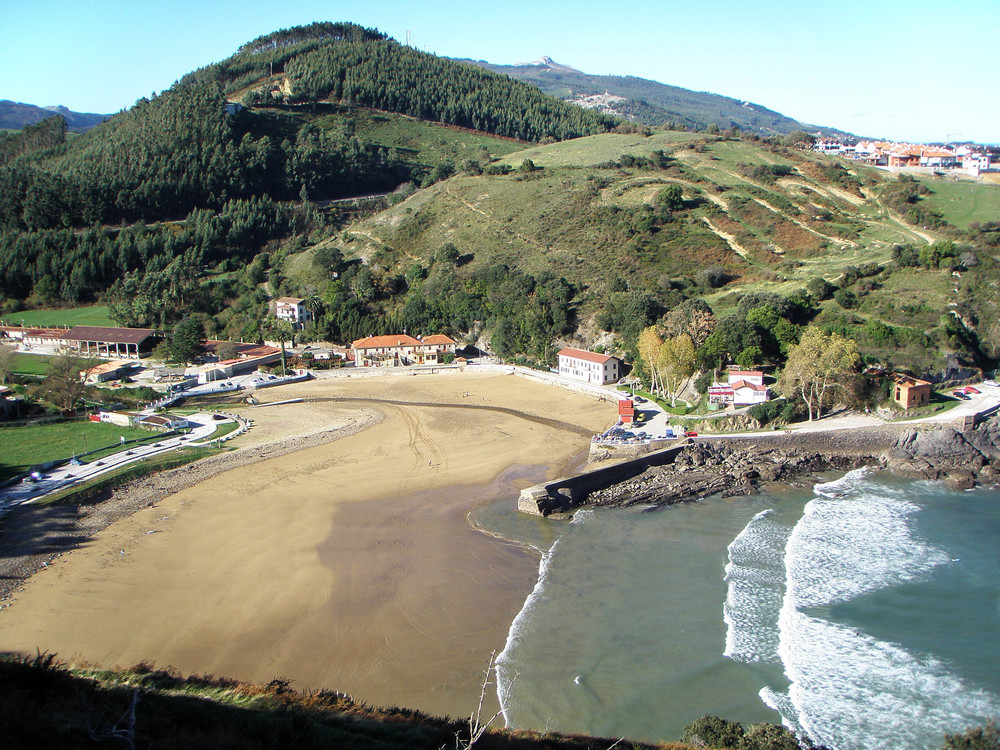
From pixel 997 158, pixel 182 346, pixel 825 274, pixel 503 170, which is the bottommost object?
pixel 182 346

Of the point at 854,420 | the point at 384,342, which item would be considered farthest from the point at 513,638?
the point at 384,342

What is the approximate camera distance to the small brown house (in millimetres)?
29984

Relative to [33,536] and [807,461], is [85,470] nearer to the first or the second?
[33,536]

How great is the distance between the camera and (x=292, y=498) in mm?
24453

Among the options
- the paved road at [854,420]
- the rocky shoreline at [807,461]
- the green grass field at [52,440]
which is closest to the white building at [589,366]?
the paved road at [854,420]

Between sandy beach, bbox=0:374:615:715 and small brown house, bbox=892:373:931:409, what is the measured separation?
531 inches

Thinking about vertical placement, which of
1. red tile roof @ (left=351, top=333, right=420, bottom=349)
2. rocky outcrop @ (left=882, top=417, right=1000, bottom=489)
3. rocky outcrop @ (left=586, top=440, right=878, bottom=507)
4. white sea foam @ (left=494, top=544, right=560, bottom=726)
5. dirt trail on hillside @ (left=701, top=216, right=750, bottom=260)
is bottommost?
white sea foam @ (left=494, top=544, right=560, bottom=726)

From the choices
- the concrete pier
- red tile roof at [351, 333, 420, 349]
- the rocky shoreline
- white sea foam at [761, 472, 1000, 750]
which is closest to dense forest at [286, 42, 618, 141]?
red tile roof at [351, 333, 420, 349]

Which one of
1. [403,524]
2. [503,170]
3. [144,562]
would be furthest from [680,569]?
[503,170]

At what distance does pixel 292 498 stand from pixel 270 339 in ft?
91.6

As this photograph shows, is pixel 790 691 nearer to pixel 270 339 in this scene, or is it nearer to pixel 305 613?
pixel 305 613

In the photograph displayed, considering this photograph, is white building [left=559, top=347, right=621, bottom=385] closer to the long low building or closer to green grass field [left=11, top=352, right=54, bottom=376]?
the long low building

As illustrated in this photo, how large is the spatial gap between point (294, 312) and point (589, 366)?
23358 mm

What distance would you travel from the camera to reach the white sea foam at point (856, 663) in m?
13.3
